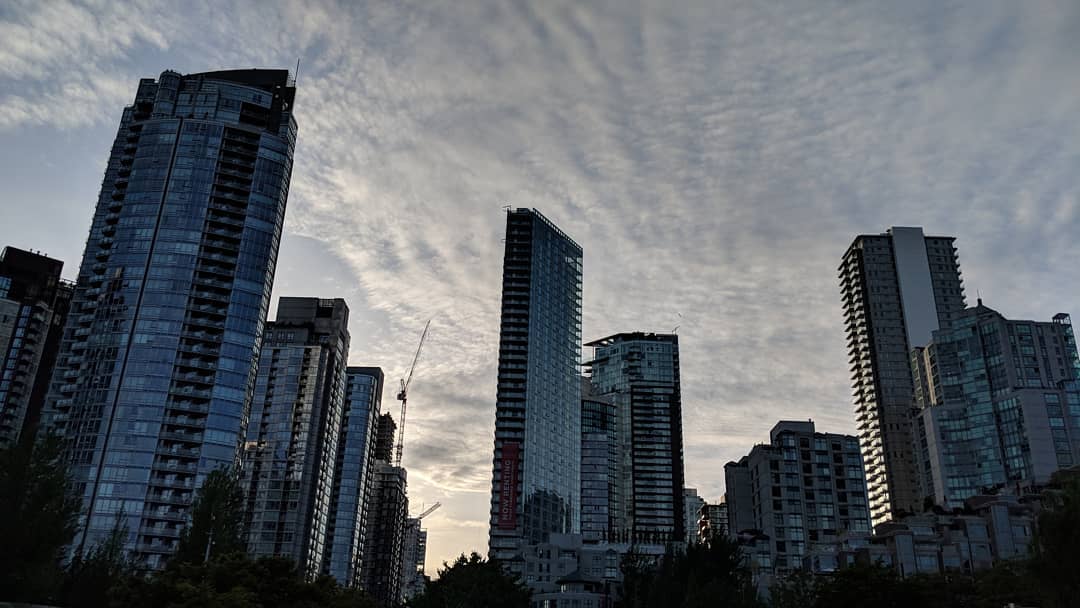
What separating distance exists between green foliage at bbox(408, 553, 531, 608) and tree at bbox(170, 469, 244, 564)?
71.1ft

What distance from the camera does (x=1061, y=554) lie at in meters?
38.8

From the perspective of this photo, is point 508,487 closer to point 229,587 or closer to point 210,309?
point 210,309

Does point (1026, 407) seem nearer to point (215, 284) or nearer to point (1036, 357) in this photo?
point (1036, 357)

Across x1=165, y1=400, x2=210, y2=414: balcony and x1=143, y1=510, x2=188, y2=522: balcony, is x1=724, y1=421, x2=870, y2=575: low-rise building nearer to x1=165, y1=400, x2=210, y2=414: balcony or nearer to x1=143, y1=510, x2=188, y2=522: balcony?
x1=143, y1=510, x2=188, y2=522: balcony

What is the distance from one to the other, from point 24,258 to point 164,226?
6415 centimetres

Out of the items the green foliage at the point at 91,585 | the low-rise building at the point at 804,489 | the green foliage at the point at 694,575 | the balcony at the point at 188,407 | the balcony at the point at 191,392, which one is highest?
the balcony at the point at 191,392

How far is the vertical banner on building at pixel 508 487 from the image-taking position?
189m

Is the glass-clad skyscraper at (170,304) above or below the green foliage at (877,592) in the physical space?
above

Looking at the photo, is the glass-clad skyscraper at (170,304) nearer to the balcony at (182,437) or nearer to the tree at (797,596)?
the balcony at (182,437)

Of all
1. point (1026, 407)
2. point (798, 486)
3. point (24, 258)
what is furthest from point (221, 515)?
point (1026, 407)

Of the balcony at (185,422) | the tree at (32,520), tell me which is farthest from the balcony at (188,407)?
the tree at (32,520)

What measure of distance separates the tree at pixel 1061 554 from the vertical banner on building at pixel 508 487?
156340 mm

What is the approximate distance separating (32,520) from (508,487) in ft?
489

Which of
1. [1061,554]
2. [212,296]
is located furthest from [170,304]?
[1061,554]
